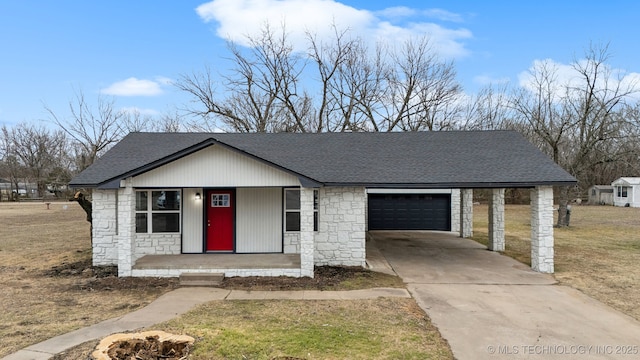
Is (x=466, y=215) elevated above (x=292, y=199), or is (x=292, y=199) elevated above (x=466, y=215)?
(x=292, y=199)

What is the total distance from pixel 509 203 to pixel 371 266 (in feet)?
99.1

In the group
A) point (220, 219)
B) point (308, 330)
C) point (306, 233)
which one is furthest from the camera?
point (220, 219)

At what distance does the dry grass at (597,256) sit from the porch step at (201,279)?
8023mm

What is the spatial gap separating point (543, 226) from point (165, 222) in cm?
1028

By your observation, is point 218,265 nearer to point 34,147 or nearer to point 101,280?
point 101,280

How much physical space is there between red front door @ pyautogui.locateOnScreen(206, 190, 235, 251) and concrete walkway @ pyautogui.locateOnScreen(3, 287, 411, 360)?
2.63 m

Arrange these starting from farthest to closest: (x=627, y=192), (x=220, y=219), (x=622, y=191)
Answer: (x=622, y=191) < (x=627, y=192) < (x=220, y=219)

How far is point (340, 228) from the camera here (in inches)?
409

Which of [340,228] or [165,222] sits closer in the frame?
[340,228]

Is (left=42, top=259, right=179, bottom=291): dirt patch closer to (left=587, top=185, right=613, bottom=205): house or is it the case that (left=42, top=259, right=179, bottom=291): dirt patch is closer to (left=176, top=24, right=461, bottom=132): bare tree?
(left=176, top=24, right=461, bottom=132): bare tree

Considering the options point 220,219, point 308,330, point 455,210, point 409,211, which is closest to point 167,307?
point 308,330

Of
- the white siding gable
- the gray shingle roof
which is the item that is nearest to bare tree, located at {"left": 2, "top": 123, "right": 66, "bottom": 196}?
the gray shingle roof

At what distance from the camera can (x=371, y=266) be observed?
407 inches

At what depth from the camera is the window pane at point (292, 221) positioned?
10.8 meters
